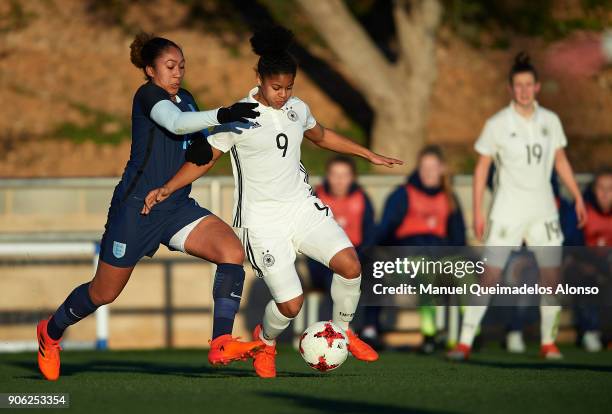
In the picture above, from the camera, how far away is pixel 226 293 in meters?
7.51

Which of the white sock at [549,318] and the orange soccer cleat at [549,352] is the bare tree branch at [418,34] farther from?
the orange soccer cleat at [549,352]

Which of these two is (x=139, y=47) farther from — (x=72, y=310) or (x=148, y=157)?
(x=72, y=310)

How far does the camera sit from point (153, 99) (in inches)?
291

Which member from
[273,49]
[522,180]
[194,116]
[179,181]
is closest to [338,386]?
[179,181]

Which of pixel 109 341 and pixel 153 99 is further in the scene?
pixel 109 341

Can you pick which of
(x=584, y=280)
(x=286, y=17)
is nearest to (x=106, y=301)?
(x=584, y=280)

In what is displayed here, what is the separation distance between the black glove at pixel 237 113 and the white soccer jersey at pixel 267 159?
13.6 inches

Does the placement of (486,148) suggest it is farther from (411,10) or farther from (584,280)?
(411,10)

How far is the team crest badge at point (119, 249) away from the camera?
24.5ft

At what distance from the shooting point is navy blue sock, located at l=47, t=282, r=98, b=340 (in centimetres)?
778

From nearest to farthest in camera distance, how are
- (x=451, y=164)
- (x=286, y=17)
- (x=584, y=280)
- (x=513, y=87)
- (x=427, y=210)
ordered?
(x=513, y=87) < (x=427, y=210) < (x=584, y=280) < (x=451, y=164) < (x=286, y=17)

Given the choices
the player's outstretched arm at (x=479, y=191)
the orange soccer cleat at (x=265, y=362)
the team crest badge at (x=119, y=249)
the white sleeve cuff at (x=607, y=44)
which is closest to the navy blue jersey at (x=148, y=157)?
the team crest badge at (x=119, y=249)

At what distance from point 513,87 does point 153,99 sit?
11.0 ft

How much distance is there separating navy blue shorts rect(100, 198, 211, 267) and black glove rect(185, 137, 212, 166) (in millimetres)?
415
